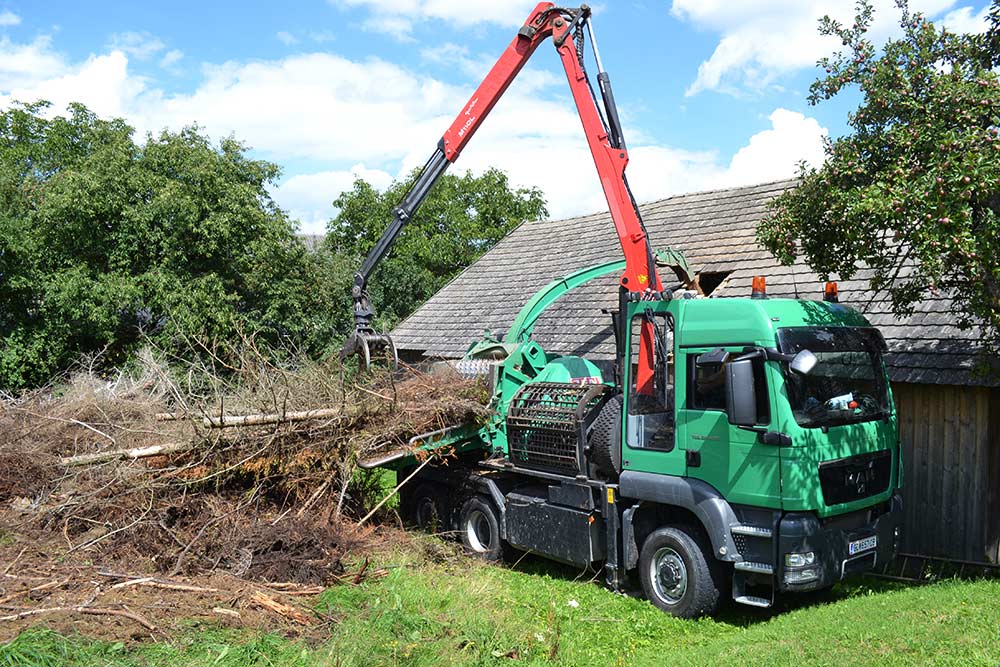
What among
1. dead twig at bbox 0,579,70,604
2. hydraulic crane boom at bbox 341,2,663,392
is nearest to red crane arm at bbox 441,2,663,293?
hydraulic crane boom at bbox 341,2,663,392

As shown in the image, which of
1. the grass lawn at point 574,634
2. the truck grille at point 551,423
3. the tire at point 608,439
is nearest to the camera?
the grass lawn at point 574,634

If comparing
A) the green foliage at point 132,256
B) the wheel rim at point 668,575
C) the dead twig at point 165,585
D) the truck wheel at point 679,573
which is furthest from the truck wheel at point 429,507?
the green foliage at point 132,256

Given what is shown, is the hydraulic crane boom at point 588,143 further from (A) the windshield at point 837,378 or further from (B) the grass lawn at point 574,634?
(B) the grass lawn at point 574,634

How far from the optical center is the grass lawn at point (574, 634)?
5.59 m

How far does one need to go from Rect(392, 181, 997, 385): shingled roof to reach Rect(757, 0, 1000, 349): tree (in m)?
1.06

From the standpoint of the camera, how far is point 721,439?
6855mm

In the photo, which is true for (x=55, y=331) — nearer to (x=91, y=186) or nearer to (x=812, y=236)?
(x=91, y=186)

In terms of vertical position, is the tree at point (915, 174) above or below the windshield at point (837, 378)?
above

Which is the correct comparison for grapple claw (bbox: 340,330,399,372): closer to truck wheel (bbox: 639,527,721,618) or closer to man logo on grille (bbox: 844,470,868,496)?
truck wheel (bbox: 639,527,721,618)

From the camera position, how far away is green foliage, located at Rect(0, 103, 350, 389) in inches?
676

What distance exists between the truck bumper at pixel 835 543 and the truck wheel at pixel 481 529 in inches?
146

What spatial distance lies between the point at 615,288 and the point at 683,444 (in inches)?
288

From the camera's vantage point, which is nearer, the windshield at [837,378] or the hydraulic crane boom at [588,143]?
the windshield at [837,378]

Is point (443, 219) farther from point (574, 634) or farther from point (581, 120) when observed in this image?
point (574, 634)
